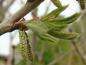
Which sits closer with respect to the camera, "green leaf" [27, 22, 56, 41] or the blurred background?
"green leaf" [27, 22, 56, 41]

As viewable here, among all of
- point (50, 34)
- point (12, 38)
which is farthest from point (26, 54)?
point (12, 38)

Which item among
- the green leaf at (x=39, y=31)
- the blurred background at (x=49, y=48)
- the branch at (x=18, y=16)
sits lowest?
the green leaf at (x=39, y=31)

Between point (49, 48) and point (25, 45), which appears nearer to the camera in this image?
point (25, 45)

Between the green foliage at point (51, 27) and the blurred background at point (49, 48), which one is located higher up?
the blurred background at point (49, 48)

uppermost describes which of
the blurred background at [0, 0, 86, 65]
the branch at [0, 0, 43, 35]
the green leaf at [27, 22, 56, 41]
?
the blurred background at [0, 0, 86, 65]

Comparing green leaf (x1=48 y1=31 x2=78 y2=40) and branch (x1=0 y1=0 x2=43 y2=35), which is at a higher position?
branch (x1=0 y1=0 x2=43 y2=35)

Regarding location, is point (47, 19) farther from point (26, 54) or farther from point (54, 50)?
point (54, 50)

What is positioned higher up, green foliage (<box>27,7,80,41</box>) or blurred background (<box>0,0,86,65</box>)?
blurred background (<box>0,0,86,65</box>)

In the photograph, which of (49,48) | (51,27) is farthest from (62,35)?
(49,48)

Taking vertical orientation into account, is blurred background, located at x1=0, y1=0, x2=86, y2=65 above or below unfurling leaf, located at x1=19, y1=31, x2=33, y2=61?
above

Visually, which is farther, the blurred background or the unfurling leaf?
the blurred background

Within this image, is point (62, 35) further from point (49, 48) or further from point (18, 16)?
point (49, 48)
